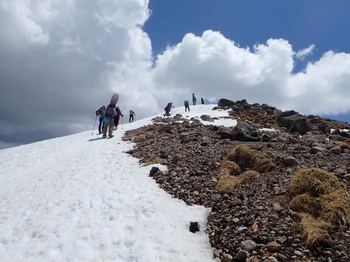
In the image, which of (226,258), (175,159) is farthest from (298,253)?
(175,159)

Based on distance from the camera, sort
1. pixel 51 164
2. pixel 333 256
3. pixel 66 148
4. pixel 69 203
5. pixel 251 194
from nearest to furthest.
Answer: pixel 333 256
pixel 251 194
pixel 69 203
pixel 51 164
pixel 66 148

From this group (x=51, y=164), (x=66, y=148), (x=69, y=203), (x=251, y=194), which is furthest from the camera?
(x=66, y=148)

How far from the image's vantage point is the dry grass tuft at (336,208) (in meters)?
11.9

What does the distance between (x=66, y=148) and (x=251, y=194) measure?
60.8 ft

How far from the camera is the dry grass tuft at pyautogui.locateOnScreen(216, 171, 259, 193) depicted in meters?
15.4

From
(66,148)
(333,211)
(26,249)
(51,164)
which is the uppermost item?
(66,148)

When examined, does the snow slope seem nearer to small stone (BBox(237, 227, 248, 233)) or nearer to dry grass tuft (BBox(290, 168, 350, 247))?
small stone (BBox(237, 227, 248, 233))

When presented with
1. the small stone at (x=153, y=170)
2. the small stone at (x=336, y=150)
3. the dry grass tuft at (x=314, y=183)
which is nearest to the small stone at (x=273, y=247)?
the dry grass tuft at (x=314, y=183)

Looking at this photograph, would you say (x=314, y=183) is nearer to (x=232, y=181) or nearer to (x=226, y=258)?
(x=232, y=181)

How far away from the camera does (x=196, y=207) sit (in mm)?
14711

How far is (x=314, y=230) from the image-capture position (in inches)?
441

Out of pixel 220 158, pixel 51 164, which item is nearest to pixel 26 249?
pixel 220 158

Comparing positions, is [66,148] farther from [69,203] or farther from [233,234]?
[233,234]

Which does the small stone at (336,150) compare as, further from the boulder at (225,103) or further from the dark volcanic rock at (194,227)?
the boulder at (225,103)
